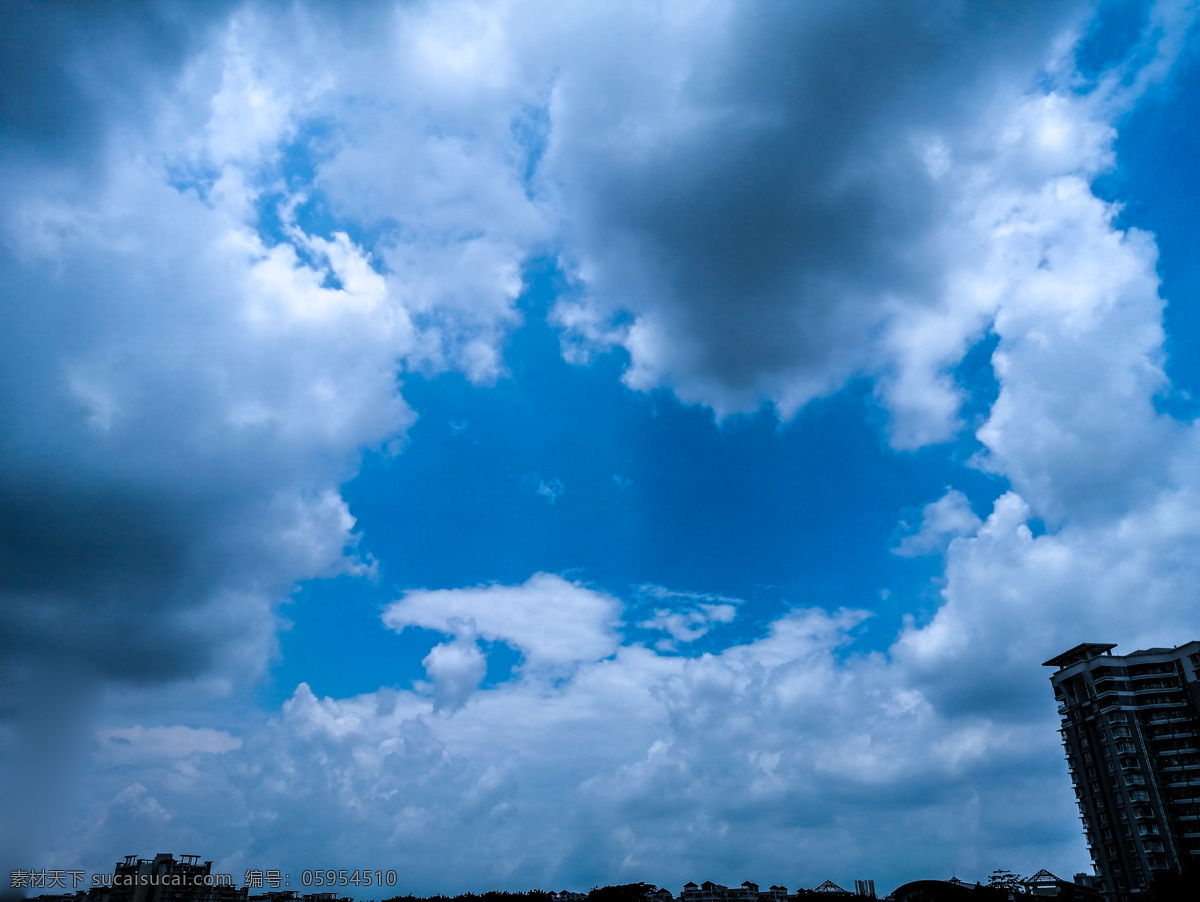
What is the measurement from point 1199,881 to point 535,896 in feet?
343

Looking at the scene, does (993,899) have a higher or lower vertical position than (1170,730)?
lower

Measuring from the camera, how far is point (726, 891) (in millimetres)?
176500

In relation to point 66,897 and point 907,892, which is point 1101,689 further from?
point 66,897

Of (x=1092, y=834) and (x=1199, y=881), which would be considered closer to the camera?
(x=1199, y=881)

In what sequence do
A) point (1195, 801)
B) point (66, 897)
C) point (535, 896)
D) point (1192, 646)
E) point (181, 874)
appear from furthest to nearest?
point (66, 897) → point (535, 896) → point (181, 874) → point (1192, 646) → point (1195, 801)

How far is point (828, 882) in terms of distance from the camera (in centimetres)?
16662

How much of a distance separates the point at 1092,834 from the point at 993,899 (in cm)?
1875

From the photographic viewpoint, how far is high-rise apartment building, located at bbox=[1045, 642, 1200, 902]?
96.8 meters

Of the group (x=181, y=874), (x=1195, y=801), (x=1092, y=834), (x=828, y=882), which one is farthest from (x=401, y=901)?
(x=1195, y=801)

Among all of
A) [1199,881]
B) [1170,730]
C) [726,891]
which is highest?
[1170,730]

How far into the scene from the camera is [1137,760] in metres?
102

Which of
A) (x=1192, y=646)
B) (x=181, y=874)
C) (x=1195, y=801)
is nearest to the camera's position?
(x=1195, y=801)

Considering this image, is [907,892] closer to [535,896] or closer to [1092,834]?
[1092,834]

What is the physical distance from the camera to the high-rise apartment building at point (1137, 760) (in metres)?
96.8
